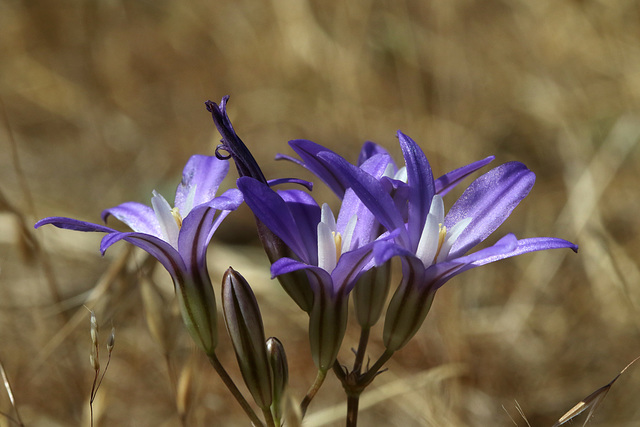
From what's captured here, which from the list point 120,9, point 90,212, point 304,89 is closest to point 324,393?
point 90,212

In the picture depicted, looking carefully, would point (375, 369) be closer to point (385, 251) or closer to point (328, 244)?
point (328, 244)

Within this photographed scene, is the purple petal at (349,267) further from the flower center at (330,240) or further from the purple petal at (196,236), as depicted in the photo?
the purple petal at (196,236)

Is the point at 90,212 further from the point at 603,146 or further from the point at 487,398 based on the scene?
the point at 603,146

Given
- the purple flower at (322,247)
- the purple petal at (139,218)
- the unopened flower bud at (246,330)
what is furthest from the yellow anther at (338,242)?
the purple petal at (139,218)

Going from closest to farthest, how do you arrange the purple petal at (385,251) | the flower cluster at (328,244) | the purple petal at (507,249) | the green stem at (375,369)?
the purple petal at (385,251), the purple petal at (507,249), the flower cluster at (328,244), the green stem at (375,369)

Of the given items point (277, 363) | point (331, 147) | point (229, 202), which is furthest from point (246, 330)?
point (331, 147)

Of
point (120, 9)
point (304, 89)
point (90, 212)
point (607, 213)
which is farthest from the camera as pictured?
point (120, 9)

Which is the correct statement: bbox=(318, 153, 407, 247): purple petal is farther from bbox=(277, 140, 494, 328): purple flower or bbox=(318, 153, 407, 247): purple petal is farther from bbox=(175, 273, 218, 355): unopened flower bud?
bbox=(175, 273, 218, 355): unopened flower bud
